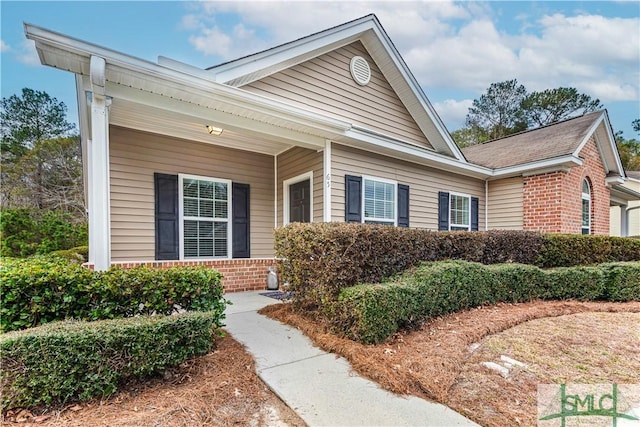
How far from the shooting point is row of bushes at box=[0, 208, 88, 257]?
28.5ft

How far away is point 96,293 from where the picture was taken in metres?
2.69

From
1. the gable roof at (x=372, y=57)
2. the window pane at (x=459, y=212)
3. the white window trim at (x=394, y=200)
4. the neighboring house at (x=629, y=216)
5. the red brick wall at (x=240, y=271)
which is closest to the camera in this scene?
the gable roof at (x=372, y=57)

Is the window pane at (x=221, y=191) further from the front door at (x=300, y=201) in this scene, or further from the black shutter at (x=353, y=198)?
the black shutter at (x=353, y=198)

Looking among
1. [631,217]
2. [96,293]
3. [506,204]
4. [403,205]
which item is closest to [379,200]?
[403,205]

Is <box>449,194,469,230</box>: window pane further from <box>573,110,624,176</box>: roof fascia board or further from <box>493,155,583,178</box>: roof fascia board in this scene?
<box>573,110,624,176</box>: roof fascia board

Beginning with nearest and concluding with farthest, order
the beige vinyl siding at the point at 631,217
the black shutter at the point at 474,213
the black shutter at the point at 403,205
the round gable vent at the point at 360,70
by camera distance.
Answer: the round gable vent at the point at 360,70, the black shutter at the point at 403,205, the black shutter at the point at 474,213, the beige vinyl siding at the point at 631,217

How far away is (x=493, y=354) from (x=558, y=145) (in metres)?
8.12

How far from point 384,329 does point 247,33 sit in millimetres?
9721

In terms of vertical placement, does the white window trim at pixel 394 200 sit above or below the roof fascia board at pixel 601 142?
below

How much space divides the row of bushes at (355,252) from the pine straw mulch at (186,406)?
1.46 metres

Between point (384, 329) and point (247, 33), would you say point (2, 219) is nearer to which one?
point (247, 33)

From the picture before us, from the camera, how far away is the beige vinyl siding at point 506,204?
8.91 metres

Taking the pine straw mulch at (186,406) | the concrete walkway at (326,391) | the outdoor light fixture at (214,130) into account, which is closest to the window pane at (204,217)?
the outdoor light fixture at (214,130)

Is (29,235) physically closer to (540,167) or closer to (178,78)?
(178,78)
